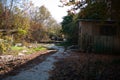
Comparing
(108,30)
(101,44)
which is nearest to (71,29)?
(101,44)

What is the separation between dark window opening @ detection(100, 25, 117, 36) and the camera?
730 inches

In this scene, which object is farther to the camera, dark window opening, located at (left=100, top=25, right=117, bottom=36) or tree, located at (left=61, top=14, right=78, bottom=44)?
tree, located at (left=61, top=14, right=78, bottom=44)

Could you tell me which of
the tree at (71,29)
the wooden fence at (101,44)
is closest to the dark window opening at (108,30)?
the wooden fence at (101,44)

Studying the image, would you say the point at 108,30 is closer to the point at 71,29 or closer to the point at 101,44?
the point at 101,44

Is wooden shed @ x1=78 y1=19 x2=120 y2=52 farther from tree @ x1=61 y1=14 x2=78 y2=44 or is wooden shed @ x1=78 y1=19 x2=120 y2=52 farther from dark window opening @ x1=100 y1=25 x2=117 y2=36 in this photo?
tree @ x1=61 y1=14 x2=78 y2=44

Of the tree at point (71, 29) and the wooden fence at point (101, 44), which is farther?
the tree at point (71, 29)

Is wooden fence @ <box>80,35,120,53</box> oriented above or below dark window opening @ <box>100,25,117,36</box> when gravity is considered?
below

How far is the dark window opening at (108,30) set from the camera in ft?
60.8

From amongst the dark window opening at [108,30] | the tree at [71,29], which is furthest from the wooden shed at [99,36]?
the tree at [71,29]

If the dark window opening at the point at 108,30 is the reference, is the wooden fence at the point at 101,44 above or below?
below

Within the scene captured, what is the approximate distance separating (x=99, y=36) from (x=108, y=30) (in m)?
0.92

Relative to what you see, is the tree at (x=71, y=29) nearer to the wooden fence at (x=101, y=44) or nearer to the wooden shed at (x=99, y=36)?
the wooden shed at (x=99, y=36)

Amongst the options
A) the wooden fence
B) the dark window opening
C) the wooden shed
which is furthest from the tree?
the dark window opening

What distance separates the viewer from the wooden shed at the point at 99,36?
18500 mm
